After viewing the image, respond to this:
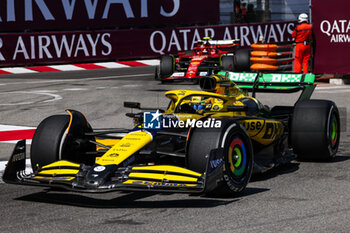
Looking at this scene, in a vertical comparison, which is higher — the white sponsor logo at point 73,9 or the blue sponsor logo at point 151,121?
the white sponsor logo at point 73,9

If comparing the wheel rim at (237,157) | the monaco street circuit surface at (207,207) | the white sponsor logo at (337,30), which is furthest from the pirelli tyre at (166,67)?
the wheel rim at (237,157)

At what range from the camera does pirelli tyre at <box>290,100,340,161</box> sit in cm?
788

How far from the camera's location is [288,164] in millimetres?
8070

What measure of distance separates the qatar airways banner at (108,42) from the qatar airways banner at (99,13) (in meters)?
1.11

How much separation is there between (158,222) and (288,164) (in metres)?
3.02

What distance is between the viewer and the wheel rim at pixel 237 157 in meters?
6.35

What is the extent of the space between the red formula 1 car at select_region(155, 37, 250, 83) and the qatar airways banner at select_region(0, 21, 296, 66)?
400 cm

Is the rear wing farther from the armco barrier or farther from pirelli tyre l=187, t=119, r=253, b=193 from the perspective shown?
the armco barrier

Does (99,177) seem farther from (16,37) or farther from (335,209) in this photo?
(16,37)

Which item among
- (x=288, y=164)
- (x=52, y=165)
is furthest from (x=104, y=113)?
(x=52, y=165)

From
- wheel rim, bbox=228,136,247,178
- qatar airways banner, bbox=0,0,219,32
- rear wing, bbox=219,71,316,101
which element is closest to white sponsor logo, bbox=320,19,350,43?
rear wing, bbox=219,71,316,101

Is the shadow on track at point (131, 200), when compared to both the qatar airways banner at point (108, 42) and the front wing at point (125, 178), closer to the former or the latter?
the front wing at point (125, 178)

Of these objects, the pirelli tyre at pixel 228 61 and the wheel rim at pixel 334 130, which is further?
the pirelli tyre at pixel 228 61

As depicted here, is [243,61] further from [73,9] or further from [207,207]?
[207,207]
